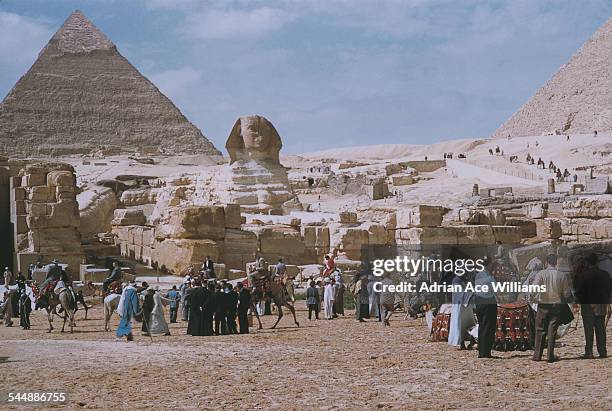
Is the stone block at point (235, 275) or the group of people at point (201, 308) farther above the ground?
the stone block at point (235, 275)

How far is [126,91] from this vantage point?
5581 inches

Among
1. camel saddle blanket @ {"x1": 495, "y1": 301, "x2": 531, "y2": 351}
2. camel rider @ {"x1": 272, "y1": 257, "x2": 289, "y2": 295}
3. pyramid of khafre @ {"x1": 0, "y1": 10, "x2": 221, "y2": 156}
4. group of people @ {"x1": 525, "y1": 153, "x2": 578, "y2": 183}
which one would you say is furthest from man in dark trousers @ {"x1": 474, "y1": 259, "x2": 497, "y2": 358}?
pyramid of khafre @ {"x1": 0, "y1": 10, "x2": 221, "y2": 156}

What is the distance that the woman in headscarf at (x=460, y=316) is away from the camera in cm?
879

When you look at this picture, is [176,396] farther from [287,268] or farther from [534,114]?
[534,114]

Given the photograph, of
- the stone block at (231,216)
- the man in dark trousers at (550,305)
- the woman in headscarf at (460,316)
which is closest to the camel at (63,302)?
the woman in headscarf at (460,316)

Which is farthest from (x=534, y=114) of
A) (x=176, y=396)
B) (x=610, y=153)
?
(x=176, y=396)

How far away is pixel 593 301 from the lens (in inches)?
314

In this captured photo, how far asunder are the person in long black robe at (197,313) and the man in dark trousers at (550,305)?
4296 millimetres

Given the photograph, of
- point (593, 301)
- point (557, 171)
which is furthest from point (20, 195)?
point (557, 171)

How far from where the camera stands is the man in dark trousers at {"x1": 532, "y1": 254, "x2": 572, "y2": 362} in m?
7.89

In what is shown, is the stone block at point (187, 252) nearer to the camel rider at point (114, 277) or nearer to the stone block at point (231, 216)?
the stone block at point (231, 216)

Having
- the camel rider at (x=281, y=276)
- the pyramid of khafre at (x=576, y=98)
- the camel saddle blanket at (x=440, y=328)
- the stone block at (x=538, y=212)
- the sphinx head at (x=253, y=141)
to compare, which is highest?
the pyramid of khafre at (x=576, y=98)

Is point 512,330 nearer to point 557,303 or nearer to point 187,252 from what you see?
point 557,303

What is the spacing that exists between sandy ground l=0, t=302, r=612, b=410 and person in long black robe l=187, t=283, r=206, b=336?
0.46 m
